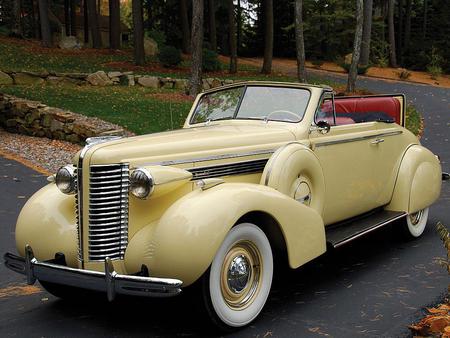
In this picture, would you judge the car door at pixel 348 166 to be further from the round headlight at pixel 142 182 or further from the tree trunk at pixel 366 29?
the tree trunk at pixel 366 29

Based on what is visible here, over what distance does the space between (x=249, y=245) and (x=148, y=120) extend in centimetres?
1026

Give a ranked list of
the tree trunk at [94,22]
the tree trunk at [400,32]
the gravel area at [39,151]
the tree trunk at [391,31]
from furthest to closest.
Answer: the tree trunk at [400,32] < the tree trunk at [391,31] < the tree trunk at [94,22] < the gravel area at [39,151]

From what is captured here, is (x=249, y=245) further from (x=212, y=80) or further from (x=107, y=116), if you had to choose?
(x=212, y=80)

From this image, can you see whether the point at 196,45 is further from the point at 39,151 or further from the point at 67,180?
the point at 67,180

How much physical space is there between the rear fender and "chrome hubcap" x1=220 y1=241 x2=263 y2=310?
2559 millimetres

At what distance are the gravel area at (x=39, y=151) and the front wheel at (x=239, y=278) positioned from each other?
724cm

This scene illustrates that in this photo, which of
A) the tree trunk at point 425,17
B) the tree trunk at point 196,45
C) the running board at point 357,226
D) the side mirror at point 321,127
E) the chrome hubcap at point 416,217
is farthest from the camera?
the tree trunk at point 425,17

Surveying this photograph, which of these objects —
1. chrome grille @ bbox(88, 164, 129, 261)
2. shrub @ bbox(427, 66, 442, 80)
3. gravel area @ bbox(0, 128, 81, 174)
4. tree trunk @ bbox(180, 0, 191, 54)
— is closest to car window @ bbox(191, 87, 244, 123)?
chrome grille @ bbox(88, 164, 129, 261)

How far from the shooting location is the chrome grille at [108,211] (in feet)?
12.4

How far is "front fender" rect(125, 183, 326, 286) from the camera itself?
354 cm

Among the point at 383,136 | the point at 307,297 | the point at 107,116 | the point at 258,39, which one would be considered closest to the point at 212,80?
the point at 107,116

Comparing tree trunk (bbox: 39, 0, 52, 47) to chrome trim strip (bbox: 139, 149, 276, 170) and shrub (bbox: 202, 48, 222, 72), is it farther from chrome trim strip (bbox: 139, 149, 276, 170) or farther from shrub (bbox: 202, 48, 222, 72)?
chrome trim strip (bbox: 139, 149, 276, 170)

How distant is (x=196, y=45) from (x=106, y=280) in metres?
13.9

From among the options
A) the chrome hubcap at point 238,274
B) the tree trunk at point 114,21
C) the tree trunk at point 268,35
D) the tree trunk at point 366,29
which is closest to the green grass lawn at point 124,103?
the tree trunk at point 268,35
